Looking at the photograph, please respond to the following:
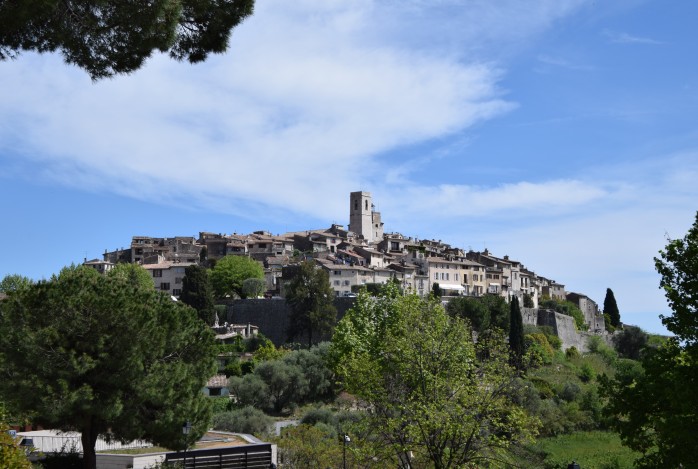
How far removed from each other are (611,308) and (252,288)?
5141 cm

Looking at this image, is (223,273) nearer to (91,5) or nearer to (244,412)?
(244,412)

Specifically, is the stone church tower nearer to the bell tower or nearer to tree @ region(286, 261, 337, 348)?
the bell tower

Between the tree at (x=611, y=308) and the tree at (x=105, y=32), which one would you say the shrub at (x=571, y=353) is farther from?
the tree at (x=105, y=32)

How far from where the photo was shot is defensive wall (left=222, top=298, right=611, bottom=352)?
68.3 meters

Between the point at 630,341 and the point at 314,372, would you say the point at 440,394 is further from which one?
the point at 630,341

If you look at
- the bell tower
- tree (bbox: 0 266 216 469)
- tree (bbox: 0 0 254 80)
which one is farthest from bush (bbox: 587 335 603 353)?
tree (bbox: 0 0 254 80)

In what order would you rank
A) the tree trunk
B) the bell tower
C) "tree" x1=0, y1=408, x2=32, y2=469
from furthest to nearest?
the bell tower
the tree trunk
"tree" x1=0, y1=408, x2=32, y2=469

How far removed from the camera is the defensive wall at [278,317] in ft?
224

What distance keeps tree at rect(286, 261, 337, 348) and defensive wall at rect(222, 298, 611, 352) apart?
1404 millimetres

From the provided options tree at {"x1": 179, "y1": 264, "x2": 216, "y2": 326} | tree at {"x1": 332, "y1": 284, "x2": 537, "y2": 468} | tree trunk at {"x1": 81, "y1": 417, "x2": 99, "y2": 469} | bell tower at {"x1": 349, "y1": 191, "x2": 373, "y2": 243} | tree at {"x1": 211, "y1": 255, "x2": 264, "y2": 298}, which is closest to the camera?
tree at {"x1": 332, "y1": 284, "x2": 537, "y2": 468}

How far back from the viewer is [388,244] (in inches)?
4427

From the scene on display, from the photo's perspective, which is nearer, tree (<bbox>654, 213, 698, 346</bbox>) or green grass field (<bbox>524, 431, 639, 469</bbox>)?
tree (<bbox>654, 213, 698, 346</bbox>)

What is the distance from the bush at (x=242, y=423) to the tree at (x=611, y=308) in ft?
254

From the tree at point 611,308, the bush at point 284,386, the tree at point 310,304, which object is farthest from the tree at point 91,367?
the tree at point 611,308
